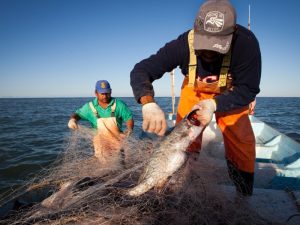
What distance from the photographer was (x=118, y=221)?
1884 millimetres

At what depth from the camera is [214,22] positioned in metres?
2.37

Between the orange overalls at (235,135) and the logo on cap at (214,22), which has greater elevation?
the logo on cap at (214,22)

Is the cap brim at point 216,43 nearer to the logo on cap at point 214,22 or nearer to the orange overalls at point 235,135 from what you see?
the logo on cap at point 214,22

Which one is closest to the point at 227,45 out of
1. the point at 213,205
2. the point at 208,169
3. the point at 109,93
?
the point at 208,169

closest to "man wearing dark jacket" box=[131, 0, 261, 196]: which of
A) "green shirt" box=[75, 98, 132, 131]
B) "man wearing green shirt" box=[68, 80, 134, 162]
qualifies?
"man wearing green shirt" box=[68, 80, 134, 162]

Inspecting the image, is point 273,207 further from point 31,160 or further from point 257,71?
point 31,160

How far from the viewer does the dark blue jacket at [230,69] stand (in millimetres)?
2650

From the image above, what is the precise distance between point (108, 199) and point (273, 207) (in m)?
1.92

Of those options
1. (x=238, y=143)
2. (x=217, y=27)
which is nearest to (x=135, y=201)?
(x=238, y=143)

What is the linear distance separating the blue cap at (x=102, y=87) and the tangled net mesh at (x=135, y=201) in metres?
2.77

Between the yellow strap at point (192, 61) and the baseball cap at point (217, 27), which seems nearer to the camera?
the baseball cap at point (217, 27)

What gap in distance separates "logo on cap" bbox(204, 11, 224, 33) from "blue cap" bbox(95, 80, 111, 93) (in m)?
3.53

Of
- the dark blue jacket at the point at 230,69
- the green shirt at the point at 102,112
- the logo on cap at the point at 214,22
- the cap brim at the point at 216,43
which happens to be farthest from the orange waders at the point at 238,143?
the green shirt at the point at 102,112

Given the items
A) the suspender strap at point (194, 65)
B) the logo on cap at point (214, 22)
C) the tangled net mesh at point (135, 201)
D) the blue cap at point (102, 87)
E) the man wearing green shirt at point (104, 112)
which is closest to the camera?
the tangled net mesh at point (135, 201)
